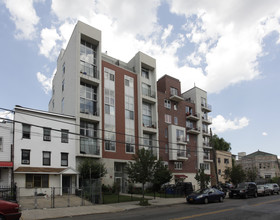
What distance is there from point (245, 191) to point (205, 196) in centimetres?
746

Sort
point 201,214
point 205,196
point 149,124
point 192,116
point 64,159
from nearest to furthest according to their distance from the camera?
point 201,214
point 205,196
point 64,159
point 149,124
point 192,116

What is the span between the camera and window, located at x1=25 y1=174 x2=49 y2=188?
27656 mm

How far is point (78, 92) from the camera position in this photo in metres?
33.4

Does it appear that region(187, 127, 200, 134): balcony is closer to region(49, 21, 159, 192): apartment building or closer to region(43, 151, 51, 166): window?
region(49, 21, 159, 192): apartment building

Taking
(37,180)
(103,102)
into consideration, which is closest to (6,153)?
(37,180)

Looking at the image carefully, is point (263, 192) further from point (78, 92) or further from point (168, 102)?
point (78, 92)

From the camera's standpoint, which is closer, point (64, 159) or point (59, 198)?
point (59, 198)

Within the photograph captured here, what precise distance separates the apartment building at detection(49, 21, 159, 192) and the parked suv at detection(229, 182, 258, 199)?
468 inches

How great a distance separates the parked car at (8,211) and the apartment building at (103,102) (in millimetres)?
19564

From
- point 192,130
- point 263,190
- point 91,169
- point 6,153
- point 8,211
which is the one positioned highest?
point 192,130

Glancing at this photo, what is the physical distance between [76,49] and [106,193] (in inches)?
725

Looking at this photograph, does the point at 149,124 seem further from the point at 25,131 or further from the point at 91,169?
the point at 25,131

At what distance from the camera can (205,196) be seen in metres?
23.3

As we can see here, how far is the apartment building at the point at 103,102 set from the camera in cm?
3378
